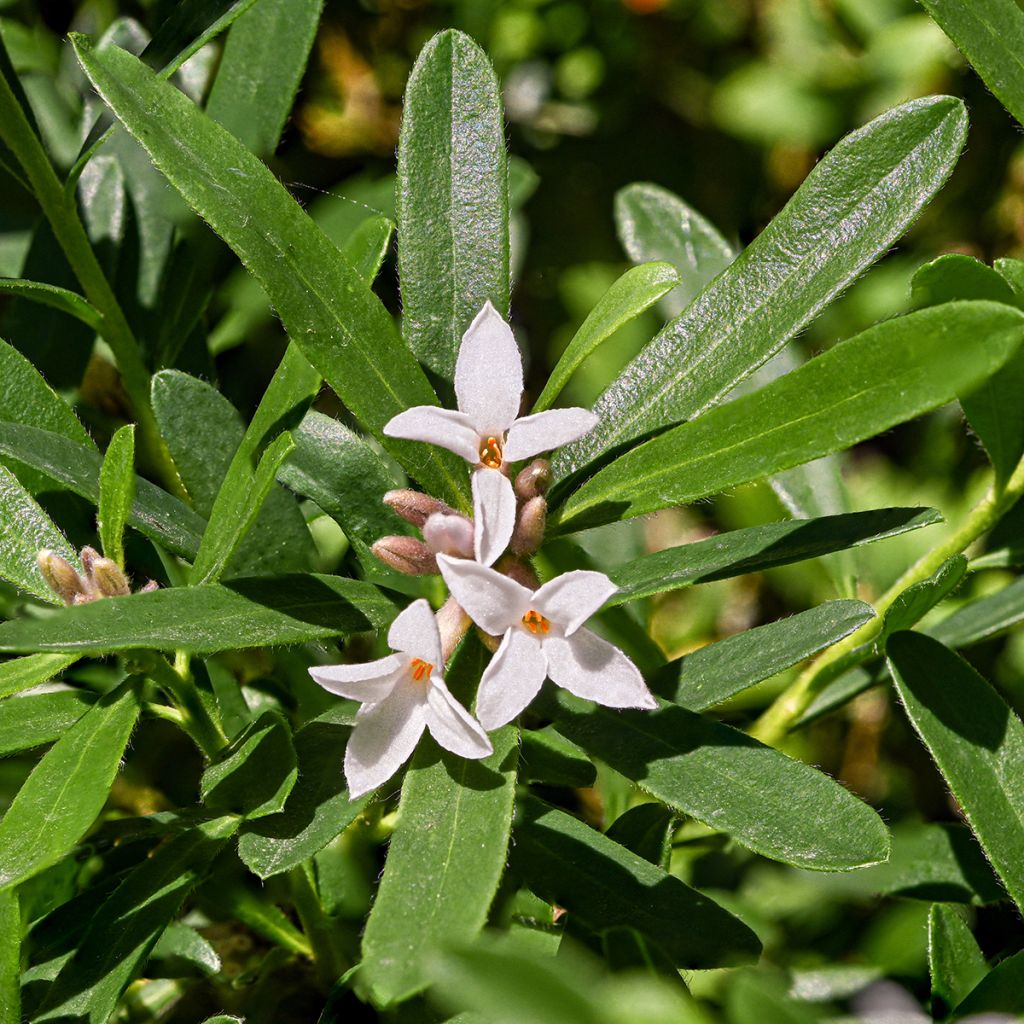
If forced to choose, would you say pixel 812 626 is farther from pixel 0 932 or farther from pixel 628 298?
pixel 0 932

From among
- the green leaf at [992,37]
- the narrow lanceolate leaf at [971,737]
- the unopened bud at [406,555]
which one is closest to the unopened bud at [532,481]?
the unopened bud at [406,555]

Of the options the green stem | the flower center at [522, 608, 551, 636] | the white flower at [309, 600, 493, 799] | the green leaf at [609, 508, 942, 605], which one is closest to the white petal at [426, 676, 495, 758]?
the white flower at [309, 600, 493, 799]

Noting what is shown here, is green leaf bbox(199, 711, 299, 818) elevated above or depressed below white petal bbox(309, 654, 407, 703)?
below

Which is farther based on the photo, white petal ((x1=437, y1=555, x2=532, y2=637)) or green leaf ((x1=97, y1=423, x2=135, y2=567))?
green leaf ((x1=97, y1=423, x2=135, y2=567))

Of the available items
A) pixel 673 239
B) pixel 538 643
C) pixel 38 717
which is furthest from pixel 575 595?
pixel 673 239

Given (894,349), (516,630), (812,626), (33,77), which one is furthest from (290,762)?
(33,77)

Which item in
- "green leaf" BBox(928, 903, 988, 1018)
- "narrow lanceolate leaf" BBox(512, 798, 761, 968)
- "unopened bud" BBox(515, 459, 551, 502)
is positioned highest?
"unopened bud" BBox(515, 459, 551, 502)

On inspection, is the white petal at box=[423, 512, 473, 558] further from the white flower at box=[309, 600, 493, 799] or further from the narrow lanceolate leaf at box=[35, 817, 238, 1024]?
the narrow lanceolate leaf at box=[35, 817, 238, 1024]
